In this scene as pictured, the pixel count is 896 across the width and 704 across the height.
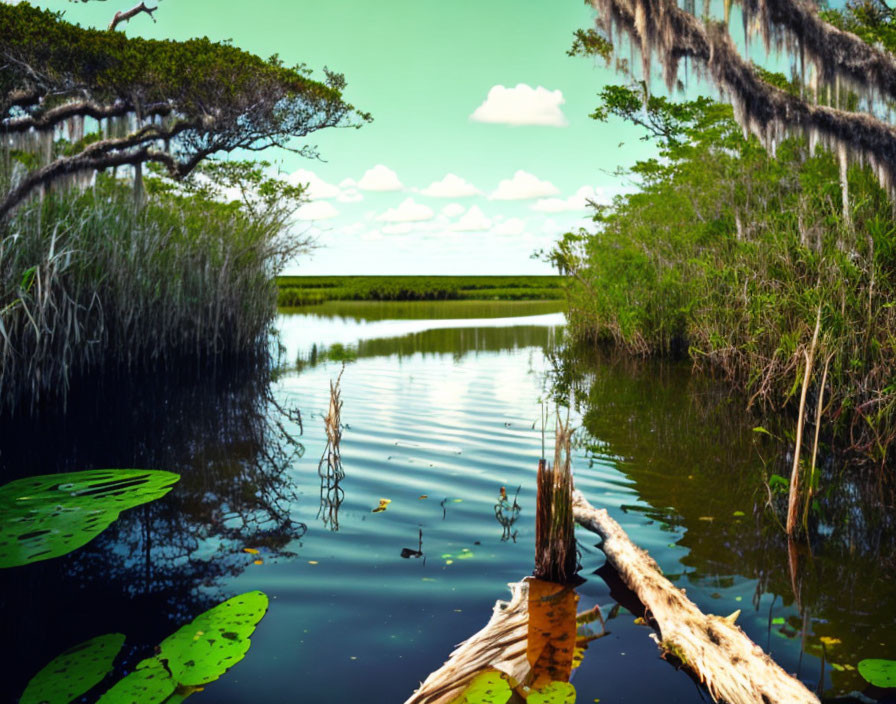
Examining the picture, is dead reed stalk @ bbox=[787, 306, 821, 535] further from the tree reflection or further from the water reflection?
the tree reflection

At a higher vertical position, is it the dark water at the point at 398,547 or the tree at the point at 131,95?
the tree at the point at 131,95

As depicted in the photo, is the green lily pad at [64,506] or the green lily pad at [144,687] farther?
the green lily pad at [64,506]

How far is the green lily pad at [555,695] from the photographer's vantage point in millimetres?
2748

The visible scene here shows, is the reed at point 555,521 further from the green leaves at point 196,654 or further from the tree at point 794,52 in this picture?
the tree at point 794,52

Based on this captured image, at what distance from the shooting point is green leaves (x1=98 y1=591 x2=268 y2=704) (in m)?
2.80

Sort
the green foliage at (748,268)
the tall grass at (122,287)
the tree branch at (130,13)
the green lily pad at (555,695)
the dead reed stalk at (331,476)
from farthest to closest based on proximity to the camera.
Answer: the tree branch at (130,13)
the tall grass at (122,287)
the green foliage at (748,268)
the dead reed stalk at (331,476)
the green lily pad at (555,695)

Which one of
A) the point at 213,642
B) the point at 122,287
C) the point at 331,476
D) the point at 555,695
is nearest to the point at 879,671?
the point at 555,695

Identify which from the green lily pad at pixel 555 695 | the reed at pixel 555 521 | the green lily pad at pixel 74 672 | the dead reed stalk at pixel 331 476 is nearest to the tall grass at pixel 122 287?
the dead reed stalk at pixel 331 476

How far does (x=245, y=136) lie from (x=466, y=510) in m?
14.2

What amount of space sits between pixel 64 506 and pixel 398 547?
103 inches

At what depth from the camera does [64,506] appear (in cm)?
509

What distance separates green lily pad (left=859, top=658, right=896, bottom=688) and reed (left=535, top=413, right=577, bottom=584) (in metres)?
1.43

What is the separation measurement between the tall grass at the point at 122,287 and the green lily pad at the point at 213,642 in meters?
5.05

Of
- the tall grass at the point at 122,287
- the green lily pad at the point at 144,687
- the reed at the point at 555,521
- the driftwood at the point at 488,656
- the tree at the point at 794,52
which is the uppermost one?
the tree at the point at 794,52
